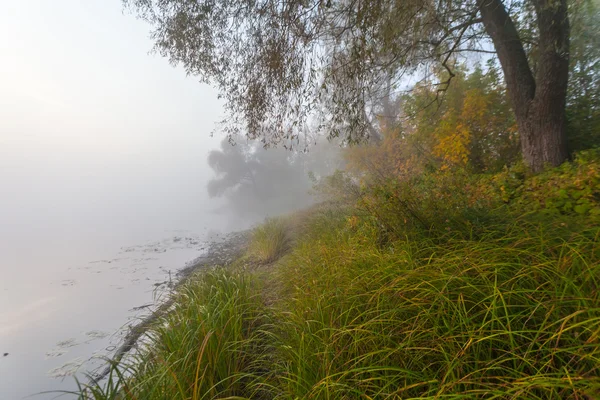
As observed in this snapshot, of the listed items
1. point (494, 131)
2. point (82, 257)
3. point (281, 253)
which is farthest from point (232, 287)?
point (82, 257)

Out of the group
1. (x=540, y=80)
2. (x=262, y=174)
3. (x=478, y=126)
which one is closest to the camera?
(x=540, y=80)

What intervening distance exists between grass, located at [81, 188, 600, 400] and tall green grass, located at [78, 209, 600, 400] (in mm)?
11

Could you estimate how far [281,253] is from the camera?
6.41 metres

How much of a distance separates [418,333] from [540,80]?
4917mm

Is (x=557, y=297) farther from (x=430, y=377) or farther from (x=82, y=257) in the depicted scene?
(x=82, y=257)

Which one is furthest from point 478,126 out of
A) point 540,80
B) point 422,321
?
point 422,321

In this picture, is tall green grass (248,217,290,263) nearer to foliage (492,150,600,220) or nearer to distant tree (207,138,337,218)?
foliage (492,150,600,220)

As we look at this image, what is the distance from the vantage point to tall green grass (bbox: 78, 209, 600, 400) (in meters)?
1.11

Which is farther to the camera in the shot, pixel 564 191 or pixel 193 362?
pixel 564 191

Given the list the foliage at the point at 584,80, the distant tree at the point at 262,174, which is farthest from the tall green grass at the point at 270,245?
the distant tree at the point at 262,174

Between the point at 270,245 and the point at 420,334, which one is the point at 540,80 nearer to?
the point at 420,334

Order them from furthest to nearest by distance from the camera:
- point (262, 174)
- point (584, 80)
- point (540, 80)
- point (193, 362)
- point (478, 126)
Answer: point (262, 174) < point (478, 126) < point (584, 80) < point (540, 80) < point (193, 362)

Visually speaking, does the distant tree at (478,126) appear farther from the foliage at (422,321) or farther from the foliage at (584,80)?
the foliage at (422,321)

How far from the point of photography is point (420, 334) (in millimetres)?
1440
